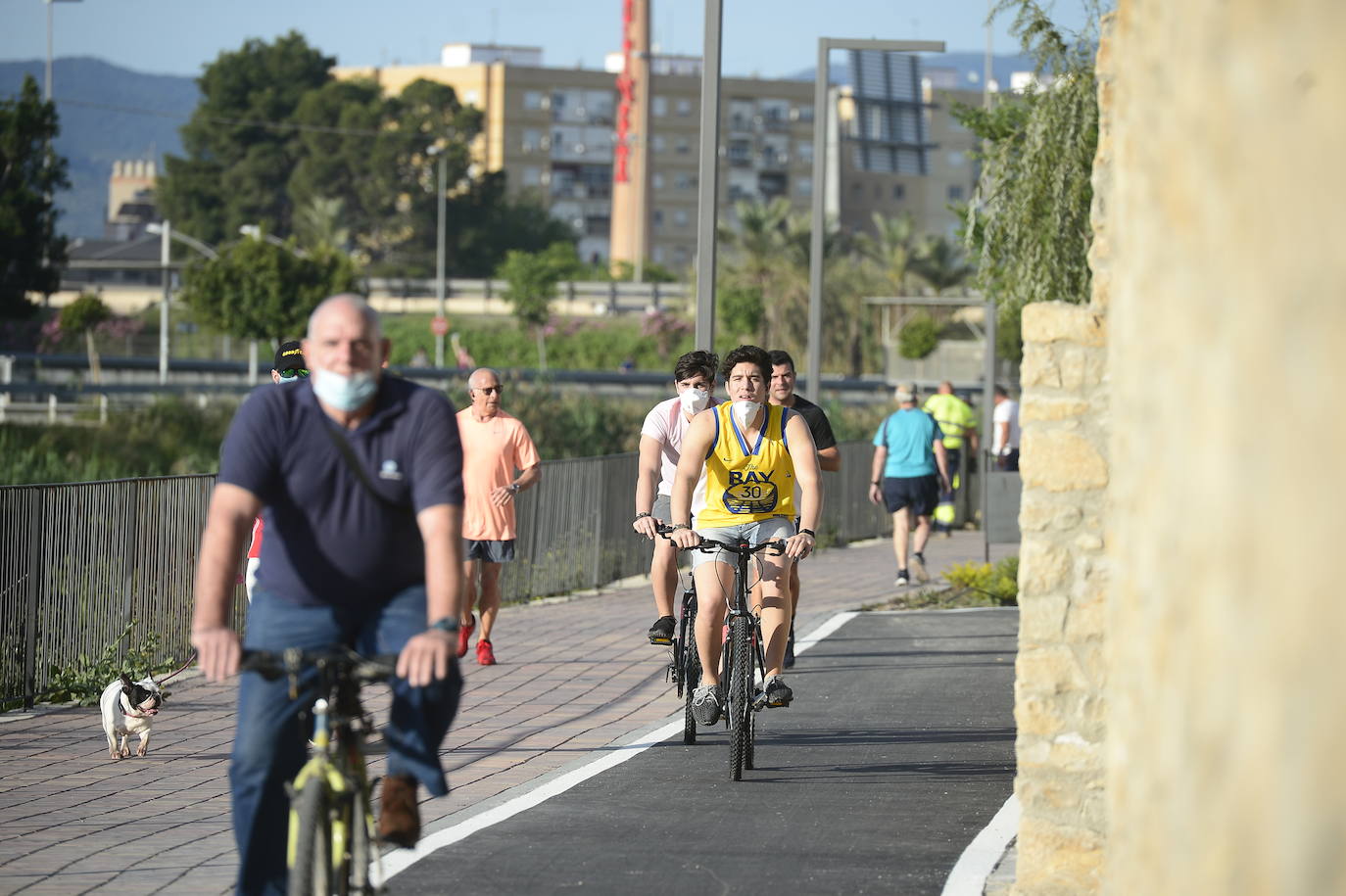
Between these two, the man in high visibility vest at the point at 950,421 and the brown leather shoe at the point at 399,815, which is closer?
the brown leather shoe at the point at 399,815

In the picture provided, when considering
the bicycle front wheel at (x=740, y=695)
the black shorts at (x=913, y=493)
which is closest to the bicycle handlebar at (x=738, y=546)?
the bicycle front wheel at (x=740, y=695)

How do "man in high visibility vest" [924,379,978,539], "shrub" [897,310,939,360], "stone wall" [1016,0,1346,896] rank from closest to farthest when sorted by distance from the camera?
"stone wall" [1016,0,1346,896], "man in high visibility vest" [924,379,978,539], "shrub" [897,310,939,360]

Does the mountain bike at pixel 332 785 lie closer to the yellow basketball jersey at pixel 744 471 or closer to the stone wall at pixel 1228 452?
the stone wall at pixel 1228 452

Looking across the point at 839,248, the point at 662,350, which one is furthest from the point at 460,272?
the point at 662,350

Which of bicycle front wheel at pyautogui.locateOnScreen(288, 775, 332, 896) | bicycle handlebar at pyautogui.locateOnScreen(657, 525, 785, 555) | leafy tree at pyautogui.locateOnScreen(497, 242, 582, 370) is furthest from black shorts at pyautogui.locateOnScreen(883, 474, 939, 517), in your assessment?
leafy tree at pyautogui.locateOnScreen(497, 242, 582, 370)

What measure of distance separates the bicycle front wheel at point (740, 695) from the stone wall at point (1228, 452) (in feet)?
12.8

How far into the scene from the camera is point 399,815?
4.90 metres

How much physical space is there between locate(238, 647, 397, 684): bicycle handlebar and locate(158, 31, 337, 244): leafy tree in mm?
101480

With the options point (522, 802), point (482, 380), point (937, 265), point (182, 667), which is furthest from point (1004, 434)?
point (937, 265)

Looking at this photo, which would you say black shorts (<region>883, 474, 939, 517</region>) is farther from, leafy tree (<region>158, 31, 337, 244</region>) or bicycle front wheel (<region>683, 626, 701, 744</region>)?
leafy tree (<region>158, 31, 337, 244</region>)

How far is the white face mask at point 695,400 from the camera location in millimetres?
10648

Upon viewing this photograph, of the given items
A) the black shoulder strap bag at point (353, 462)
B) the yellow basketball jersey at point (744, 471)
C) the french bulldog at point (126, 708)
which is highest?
the black shoulder strap bag at point (353, 462)

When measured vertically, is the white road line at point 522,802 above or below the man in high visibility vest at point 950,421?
below

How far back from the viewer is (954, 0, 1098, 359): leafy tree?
16.4 m
